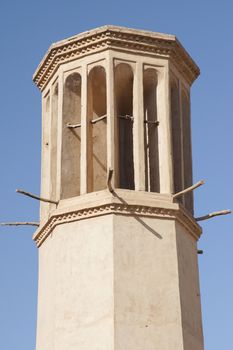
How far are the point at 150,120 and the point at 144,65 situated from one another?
101cm

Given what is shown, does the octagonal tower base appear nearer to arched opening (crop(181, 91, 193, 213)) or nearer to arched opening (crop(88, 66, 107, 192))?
arched opening (crop(181, 91, 193, 213))

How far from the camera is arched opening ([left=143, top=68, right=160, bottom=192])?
15648 mm

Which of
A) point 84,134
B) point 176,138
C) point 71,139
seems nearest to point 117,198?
point 84,134

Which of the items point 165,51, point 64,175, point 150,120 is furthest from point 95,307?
point 165,51

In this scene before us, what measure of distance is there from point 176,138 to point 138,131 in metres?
1.07

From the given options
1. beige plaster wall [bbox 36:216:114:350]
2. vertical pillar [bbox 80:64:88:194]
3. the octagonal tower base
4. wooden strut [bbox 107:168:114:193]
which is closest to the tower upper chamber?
vertical pillar [bbox 80:64:88:194]

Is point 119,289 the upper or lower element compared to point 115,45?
lower

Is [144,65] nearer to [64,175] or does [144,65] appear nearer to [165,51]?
[165,51]

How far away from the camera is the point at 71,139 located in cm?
1590

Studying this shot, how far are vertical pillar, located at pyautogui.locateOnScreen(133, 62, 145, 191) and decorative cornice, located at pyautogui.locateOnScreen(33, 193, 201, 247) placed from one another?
0.43 meters

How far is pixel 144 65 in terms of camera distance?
1589 centimetres

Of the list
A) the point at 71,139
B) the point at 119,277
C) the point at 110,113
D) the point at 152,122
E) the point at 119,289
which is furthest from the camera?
the point at 71,139

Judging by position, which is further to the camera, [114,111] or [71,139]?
[71,139]

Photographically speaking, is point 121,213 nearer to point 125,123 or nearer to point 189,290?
point 189,290
